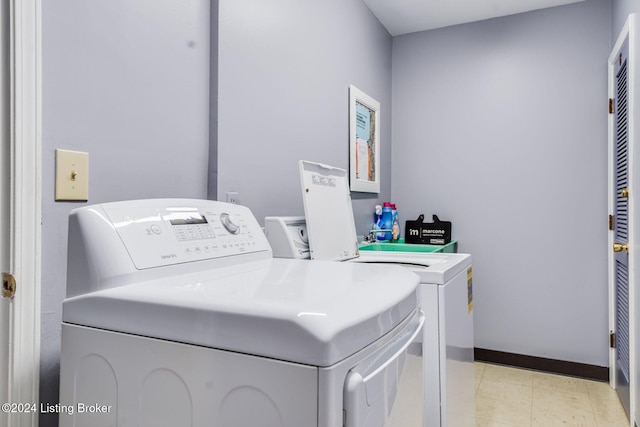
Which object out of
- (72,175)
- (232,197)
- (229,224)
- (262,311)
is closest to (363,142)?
(232,197)

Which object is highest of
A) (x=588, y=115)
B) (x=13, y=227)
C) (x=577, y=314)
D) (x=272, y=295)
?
(x=588, y=115)

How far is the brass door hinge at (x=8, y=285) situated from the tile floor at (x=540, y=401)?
230cm

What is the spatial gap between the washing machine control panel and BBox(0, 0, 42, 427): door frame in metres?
0.19

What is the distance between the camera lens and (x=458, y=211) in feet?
11.2

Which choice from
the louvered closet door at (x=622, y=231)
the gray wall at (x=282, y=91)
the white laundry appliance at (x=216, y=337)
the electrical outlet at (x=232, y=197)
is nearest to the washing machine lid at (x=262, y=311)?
the white laundry appliance at (x=216, y=337)

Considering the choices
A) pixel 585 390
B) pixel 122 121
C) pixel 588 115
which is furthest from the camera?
pixel 588 115

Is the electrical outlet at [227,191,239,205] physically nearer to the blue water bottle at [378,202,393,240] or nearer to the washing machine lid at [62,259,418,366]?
the washing machine lid at [62,259,418,366]

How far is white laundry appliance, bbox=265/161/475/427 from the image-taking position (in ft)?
4.80

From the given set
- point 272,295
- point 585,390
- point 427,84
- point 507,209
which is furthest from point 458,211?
point 272,295

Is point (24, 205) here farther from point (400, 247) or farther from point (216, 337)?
point (400, 247)

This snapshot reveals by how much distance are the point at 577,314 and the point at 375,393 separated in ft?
9.63

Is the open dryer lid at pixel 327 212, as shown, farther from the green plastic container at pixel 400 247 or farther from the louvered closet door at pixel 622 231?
the louvered closet door at pixel 622 231

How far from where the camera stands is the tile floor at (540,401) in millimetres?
2342

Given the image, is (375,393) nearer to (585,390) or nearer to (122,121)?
(122,121)
